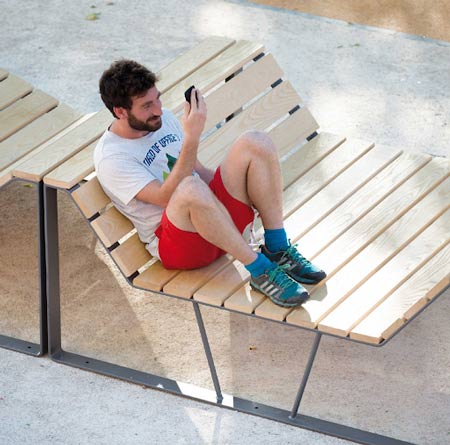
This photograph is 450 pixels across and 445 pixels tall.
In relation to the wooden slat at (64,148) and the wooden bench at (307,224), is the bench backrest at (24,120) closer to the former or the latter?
the wooden slat at (64,148)

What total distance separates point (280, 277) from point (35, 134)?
1.55 metres

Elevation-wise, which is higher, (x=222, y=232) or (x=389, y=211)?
(x=222, y=232)

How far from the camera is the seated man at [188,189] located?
4066 mm

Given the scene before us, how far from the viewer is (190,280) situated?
421 cm

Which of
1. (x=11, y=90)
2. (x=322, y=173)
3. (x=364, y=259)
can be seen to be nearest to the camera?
(x=364, y=259)

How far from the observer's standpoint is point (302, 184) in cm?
486

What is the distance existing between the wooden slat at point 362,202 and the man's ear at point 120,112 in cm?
88

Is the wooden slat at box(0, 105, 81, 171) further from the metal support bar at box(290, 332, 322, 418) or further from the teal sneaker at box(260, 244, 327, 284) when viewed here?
the metal support bar at box(290, 332, 322, 418)

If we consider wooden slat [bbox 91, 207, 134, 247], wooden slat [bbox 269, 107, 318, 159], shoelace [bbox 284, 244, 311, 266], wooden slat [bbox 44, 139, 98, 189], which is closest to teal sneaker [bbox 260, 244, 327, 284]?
shoelace [bbox 284, 244, 311, 266]

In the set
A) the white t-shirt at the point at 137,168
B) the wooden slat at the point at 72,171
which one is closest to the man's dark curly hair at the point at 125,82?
the white t-shirt at the point at 137,168

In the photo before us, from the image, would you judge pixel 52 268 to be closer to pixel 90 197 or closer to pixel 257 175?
pixel 90 197

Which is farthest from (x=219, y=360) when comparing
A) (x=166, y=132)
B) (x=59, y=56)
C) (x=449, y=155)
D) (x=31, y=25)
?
(x=31, y=25)

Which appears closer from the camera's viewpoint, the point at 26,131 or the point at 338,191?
the point at 338,191

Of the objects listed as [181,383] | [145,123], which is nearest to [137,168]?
[145,123]
